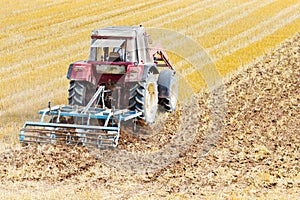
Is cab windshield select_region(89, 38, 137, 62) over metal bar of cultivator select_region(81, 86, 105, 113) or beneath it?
over

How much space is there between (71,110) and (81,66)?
84 cm

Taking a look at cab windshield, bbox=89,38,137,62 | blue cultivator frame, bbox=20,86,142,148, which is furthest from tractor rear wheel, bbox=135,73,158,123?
cab windshield, bbox=89,38,137,62

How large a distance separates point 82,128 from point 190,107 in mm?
3696

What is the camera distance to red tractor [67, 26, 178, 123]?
32.7 ft

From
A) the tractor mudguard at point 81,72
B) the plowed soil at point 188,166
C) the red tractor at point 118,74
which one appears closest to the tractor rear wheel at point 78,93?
the red tractor at point 118,74

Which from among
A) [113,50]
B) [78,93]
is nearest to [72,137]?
[78,93]

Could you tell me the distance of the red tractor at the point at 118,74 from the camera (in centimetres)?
998

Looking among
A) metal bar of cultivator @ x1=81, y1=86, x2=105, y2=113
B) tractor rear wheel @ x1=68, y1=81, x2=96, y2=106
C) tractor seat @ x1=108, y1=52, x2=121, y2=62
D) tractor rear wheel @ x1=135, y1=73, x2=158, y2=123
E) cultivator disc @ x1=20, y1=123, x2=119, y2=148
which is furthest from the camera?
tractor seat @ x1=108, y1=52, x2=121, y2=62

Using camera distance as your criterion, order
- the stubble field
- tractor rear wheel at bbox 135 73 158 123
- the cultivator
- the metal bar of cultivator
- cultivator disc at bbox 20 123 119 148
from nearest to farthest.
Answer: the stubble field
cultivator disc at bbox 20 123 119 148
the metal bar of cultivator
the cultivator
tractor rear wheel at bbox 135 73 158 123

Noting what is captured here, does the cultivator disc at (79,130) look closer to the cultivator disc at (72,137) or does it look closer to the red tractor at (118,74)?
the cultivator disc at (72,137)

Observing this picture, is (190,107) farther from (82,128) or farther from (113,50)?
(82,128)

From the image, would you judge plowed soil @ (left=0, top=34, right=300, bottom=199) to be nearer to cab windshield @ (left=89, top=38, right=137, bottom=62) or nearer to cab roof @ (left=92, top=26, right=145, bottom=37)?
cab windshield @ (left=89, top=38, right=137, bottom=62)

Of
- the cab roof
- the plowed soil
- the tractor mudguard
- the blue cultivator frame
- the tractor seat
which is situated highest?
the cab roof

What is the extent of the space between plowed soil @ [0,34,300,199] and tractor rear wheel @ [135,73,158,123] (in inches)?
14.7
